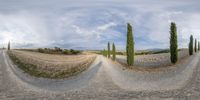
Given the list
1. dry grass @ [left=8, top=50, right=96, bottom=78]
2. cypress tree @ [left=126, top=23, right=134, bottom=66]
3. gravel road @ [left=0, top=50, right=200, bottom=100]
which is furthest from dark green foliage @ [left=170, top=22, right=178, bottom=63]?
gravel road @ [left=0, top=50, right=200, bottom=100]

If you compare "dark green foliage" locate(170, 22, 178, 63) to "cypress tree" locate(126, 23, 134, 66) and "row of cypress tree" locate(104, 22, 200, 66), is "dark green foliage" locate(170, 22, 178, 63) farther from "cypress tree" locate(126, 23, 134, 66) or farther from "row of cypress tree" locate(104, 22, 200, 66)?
"cypress tree" locate(126, 23, 134, 66)

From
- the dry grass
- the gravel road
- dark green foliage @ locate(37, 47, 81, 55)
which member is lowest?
the gravel road

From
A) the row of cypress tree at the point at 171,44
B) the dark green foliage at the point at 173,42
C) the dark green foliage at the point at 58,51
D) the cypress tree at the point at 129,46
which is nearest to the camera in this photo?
the cypress tree at the point at 129,46

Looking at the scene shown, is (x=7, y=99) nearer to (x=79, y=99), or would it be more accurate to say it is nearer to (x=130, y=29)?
(x=79, y=99)

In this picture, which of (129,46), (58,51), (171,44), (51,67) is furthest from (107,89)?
(58,51)

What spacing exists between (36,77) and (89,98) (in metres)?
21.2

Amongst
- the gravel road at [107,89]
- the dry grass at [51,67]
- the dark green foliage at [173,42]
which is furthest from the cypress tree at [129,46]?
the gravel road at [107,89]

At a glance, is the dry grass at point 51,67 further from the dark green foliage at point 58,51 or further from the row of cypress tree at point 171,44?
the dark green foliage at point 58,51

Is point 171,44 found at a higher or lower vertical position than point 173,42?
lower

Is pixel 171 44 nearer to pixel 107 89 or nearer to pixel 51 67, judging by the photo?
pixel 51 67

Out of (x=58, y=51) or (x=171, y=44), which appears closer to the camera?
(x=171, y=44)

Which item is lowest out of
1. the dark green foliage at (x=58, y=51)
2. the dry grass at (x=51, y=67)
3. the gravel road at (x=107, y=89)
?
the gravel road at (x=107, y=89)

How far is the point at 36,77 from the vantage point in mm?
41438

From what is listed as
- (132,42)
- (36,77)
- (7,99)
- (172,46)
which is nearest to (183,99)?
(7,99)
